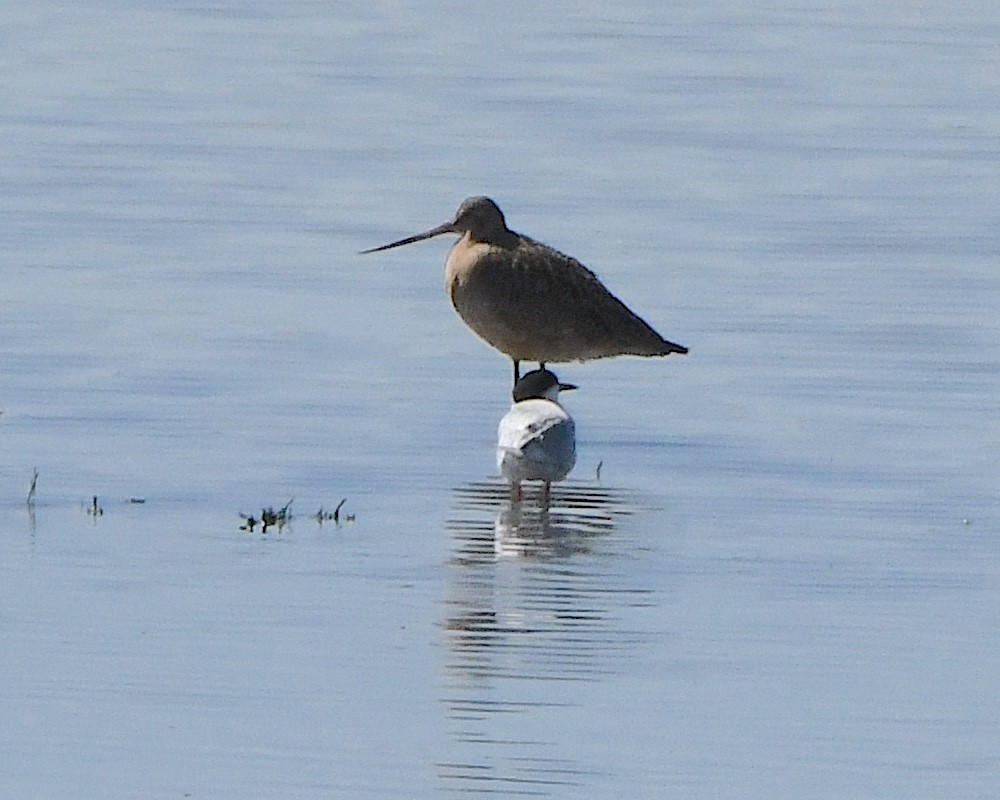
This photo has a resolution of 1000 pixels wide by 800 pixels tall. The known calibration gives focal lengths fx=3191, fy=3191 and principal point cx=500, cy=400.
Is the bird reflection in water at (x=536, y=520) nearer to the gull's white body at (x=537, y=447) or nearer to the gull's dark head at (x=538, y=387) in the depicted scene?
the gull's white body at (x=537, y=447)

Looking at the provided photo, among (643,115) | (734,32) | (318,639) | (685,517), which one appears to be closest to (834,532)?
(685,517)

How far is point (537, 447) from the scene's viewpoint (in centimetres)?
1018

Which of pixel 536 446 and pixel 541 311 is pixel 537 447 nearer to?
pixel 536 446

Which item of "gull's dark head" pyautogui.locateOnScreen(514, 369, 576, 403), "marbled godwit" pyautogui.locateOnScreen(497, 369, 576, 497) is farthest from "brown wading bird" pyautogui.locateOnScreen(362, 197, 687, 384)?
"marbled godwit" pyautogui.locateOnScreen(497, 369, 576, 497)

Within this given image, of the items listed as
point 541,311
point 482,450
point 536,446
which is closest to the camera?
point 536,446

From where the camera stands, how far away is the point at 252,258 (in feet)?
49.0

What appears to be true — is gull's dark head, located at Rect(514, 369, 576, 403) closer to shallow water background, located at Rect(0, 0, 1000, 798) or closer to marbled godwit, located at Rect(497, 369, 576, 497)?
shallow water background, located at Rect(0, 0, 1000, 798)

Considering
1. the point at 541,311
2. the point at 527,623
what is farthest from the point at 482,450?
the point at 527,623

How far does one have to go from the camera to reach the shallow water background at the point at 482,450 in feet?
23.7

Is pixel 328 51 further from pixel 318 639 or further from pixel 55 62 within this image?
pixel 318 639

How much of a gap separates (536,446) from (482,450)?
95 centimetres

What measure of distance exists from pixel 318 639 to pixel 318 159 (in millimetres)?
10854

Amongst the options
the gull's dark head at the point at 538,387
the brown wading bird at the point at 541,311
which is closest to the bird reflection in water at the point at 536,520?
the gull's dark head at the point at 538,387

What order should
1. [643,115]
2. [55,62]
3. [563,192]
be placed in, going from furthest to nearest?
[55,62] < [643,115] < [563,192]
